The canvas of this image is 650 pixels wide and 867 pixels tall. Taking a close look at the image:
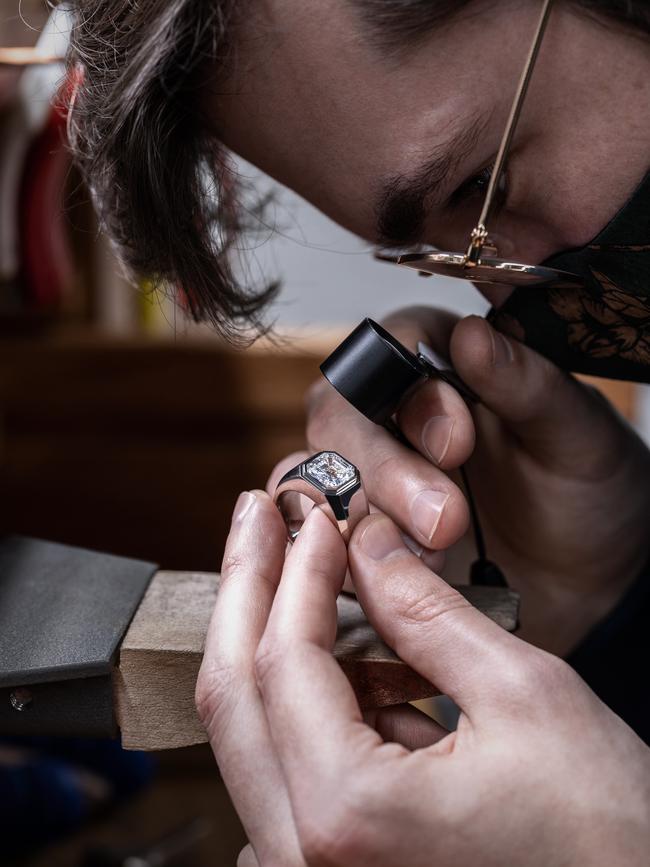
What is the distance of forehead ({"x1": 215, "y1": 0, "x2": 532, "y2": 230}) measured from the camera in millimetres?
691

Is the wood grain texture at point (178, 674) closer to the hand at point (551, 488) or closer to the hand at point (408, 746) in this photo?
the hand at point (408, 746)

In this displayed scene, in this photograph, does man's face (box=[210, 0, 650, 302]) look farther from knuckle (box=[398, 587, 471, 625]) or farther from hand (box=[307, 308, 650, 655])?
knuckle (box=[398, 587, 471, 625])

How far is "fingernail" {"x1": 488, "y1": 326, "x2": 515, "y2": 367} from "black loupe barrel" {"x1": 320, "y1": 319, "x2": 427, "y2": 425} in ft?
0.44

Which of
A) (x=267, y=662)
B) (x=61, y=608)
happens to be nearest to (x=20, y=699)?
(x=61, y=608)

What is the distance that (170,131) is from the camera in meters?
0.82

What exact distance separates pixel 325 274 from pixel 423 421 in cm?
224

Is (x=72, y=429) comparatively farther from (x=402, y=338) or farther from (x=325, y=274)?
(x=402, y=338)

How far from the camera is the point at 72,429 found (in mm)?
2230

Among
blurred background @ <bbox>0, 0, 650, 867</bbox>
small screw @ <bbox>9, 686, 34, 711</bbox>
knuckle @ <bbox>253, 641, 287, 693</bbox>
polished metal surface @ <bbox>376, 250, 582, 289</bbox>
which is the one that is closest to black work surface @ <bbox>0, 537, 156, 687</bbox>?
small screw @ <bbox>9, 686, 34, 711</bbox>

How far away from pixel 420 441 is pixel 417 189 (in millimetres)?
214

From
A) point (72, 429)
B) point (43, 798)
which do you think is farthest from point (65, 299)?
point (43, 798)

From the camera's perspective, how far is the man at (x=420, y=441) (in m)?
0.54

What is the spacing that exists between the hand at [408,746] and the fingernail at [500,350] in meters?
0.30

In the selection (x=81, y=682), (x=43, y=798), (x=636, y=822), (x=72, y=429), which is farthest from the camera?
(x=72, y=429)
